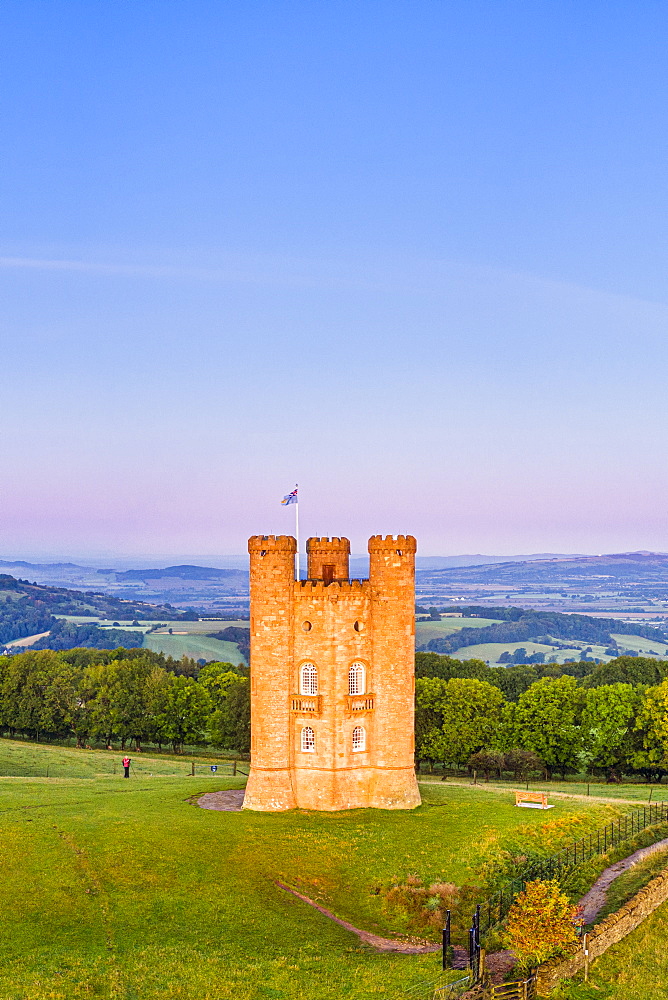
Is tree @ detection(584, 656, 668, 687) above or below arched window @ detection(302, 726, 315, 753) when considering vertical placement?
below

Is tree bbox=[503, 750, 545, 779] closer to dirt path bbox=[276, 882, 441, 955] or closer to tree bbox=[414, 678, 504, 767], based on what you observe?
tree bbox=[414, 678, 504, 767]

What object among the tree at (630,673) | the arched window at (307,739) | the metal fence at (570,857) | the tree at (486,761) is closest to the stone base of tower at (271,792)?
the arched window at (307,739)

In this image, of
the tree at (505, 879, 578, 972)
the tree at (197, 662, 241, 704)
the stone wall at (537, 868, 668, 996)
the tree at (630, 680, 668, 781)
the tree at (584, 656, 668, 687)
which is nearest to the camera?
the tree at (505, 879, 578, 972)

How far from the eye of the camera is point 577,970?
112ft

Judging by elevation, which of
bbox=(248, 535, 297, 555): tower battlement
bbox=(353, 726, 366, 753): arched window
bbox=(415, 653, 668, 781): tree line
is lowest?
bbox=(415, 653, 668, 781): tree line

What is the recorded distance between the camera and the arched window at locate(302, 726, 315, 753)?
53.6 metres

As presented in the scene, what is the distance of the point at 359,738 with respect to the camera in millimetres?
54156

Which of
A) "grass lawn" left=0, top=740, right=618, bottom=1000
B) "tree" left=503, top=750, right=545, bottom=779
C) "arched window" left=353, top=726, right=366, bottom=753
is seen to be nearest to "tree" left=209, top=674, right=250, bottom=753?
"tree" left=503, top=750, right=545, bottom=779

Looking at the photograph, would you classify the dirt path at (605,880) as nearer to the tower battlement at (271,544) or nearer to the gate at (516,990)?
the gate at (516,990)

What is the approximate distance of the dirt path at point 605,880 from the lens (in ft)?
131

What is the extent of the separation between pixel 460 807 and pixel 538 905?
21678mm

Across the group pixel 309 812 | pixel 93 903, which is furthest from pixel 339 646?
pixel 93 903

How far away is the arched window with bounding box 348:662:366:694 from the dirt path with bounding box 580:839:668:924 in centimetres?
1689

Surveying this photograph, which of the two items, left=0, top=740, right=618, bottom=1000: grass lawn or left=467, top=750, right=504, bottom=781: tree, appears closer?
left=0, top=740, right=618, bottom=1000: grass lawn
